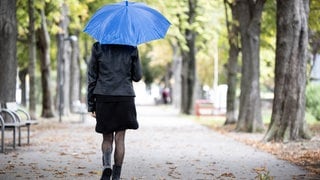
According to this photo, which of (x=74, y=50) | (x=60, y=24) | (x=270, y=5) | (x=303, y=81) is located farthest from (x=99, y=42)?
(x=74, y=50)

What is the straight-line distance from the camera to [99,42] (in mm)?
7730

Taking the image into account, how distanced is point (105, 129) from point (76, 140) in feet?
32.5

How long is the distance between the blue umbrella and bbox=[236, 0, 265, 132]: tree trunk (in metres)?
12.9

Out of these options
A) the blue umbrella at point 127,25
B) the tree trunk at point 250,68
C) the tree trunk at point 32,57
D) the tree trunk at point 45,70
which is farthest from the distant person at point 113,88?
the tree trunk at point 45,70

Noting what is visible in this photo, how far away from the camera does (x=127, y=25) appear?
796 centimetres

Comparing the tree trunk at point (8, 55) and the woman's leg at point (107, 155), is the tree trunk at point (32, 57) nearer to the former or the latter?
the tree trunk at point (8, 55)

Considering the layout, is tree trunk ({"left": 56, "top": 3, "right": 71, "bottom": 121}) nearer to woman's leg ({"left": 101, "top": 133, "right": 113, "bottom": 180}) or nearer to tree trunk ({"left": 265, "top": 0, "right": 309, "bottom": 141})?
tree trunk ({"left": 265, "top": 0, "right": 309, "bottom": 141})

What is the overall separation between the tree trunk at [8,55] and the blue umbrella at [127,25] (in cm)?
1082

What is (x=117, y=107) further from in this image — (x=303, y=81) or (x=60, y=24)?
(x=60, y=24)

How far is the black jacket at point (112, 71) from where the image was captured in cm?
757

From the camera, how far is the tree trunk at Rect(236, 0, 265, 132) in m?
21.1

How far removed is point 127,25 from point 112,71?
Answer: 0.71 meters

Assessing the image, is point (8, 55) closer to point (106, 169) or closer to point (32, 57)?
point (32, 57)

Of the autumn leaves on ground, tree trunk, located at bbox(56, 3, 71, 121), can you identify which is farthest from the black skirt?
tree trunk, located at bbox(56, 3, 71, 121)
